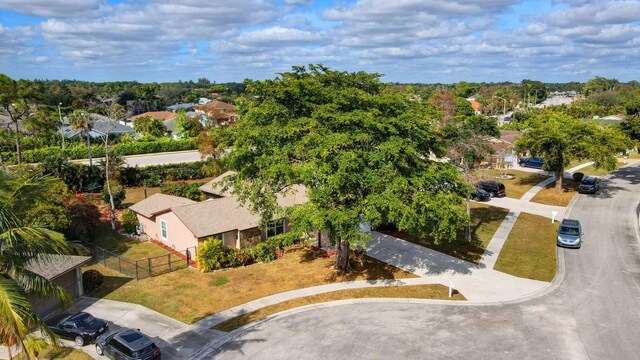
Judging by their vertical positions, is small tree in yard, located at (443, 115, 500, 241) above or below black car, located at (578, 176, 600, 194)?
above

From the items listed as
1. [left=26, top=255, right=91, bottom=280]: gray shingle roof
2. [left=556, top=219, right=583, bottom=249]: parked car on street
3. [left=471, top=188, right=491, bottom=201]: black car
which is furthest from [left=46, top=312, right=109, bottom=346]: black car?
[left=471, top=188, right=491, bottom=201]: black car

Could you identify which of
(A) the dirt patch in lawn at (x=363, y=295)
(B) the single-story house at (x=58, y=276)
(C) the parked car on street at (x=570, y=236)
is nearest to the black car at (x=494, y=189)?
(C) the parked car on street at (x=570, y=236)

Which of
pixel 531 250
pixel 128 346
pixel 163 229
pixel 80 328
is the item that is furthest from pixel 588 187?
pixel 80 328

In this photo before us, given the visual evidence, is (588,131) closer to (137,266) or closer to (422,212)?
(422,212)

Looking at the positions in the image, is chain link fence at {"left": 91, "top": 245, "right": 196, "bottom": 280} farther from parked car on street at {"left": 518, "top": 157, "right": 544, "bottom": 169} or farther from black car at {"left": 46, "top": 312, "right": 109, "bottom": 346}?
parked car on street at {"left": 518, "top": 157, "right": 544, "bottom": 169}

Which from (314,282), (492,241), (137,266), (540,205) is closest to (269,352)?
(314,282)

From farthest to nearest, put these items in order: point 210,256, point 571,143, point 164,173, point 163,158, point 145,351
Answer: point 163,158 < point 164,173 < point 571,143 < point 210,256 < point 145,351

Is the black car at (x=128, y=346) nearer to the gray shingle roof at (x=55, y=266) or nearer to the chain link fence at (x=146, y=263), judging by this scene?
the gray shingle roof at (x=55, y=266)

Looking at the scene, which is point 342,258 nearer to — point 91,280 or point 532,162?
point 91,280
